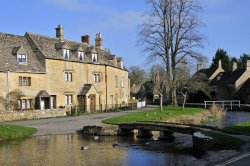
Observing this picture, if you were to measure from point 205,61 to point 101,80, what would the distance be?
642 inches

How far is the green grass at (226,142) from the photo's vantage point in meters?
21.6

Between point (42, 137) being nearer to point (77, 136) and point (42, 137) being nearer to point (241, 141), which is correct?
point (77, 136)

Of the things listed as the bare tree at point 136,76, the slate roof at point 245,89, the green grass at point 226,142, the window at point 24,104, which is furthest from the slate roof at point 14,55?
the bare tree at point 136,76

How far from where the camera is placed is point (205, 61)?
58.6 meters

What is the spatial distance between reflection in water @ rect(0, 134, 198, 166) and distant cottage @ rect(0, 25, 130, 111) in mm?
18389

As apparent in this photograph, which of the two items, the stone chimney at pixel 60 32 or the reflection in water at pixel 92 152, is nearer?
the reflection in water at pixel 92 152

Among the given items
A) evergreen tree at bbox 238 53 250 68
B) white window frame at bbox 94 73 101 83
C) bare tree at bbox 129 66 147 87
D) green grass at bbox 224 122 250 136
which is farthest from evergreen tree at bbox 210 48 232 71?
green grass at bbox 224 122 250 136

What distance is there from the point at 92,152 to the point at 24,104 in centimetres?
2518

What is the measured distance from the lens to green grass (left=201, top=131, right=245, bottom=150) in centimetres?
2158

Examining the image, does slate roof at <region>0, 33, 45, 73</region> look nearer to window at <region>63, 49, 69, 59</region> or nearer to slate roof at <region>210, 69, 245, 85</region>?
window at <region>63, 49, 69, 59</region>

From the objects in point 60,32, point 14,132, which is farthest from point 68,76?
point 14,132

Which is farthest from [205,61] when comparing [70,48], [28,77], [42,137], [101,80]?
→ [42,137]

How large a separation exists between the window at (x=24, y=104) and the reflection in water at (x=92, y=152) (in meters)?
17.2

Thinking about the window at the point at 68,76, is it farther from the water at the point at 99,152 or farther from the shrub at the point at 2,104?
the water at the point at 99,152
